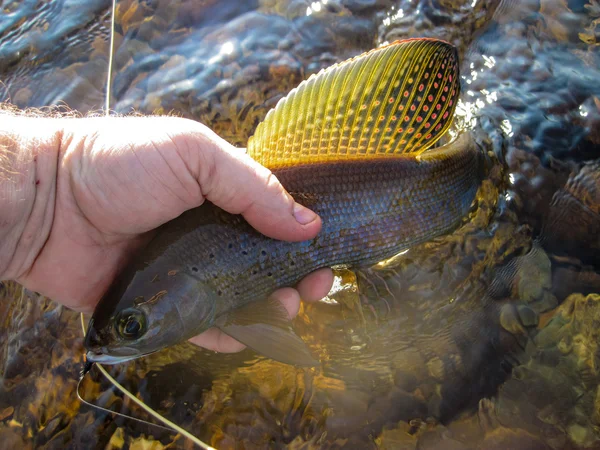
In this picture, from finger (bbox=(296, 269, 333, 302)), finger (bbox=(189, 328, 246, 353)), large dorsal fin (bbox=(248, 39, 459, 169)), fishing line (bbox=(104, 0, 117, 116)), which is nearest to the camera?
large dorsal fin (bbox=(248, 39, 459, 169))

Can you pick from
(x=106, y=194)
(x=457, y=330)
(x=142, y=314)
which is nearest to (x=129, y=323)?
(x=142, y=314)

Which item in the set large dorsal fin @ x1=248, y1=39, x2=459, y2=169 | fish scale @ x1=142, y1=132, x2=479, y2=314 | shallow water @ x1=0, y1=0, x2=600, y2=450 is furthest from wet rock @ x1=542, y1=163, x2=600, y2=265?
large dorsal fin @ x1=248, y1=39, x2=459, y2=169

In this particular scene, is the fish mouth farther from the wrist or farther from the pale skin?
the wrist

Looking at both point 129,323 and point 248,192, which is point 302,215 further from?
point 129,323

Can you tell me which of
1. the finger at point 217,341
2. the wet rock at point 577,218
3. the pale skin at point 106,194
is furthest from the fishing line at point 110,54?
the wet rock at point 577,218

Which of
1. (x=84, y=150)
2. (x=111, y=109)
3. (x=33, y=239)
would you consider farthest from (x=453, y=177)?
(x=111, y=109)

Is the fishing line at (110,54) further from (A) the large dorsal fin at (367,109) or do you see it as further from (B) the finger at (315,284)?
(B) the finger at (315,284)
